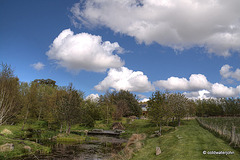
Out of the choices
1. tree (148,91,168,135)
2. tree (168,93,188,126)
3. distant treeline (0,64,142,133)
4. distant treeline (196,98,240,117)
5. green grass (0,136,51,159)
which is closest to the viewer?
green grass (0,136,51,159)

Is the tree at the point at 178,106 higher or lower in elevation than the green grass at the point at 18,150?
higher

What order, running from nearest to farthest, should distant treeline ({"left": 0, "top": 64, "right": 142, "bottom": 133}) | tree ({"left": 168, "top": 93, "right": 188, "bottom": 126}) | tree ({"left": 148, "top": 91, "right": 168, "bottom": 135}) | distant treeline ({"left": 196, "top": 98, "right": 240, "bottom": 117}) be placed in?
distant treeline ({"left": 0, "top": 64, "right": 142, "bottom": 133}), tree ({"left": 148, "top": 91, "right": 168, "bottom": 135}), tree ({"left": 168, "top": 93, "right": 188, "bottom": 126}), distant treeline ({"left": 196, "top": 98, "right": 240, "bottom": 117})

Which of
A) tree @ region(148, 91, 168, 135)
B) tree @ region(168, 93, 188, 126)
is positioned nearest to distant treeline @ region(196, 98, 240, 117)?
tree @ region(168, 93, 188, 126)

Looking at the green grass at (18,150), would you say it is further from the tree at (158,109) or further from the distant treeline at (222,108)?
the distant treeline at (222,108)

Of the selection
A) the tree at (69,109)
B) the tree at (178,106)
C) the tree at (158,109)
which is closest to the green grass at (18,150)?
the tree at (69,109)

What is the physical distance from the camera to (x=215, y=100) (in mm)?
124812

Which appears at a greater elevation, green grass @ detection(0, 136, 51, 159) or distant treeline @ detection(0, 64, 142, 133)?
distant treeline @ detection(0, 64, 142, 133)

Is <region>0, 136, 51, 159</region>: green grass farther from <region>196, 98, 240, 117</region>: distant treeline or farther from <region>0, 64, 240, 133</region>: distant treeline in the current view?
<region>196, 98, 240, 117</region>: distant treeline

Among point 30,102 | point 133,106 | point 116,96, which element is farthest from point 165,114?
point 116,96

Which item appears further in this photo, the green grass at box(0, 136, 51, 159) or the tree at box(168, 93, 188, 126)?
the tree at box(168, 93, 188, 126)

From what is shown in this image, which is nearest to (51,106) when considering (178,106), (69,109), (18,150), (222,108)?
(69,109)

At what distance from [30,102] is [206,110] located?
10252 centimetres

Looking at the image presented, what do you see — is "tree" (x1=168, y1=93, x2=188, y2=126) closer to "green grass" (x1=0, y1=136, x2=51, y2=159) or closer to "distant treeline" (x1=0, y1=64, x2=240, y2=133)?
"distant treeline" (x1=0, y1=64, x2=240, y2=133)

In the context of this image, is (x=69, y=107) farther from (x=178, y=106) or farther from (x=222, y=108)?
(x=222, y=108)
